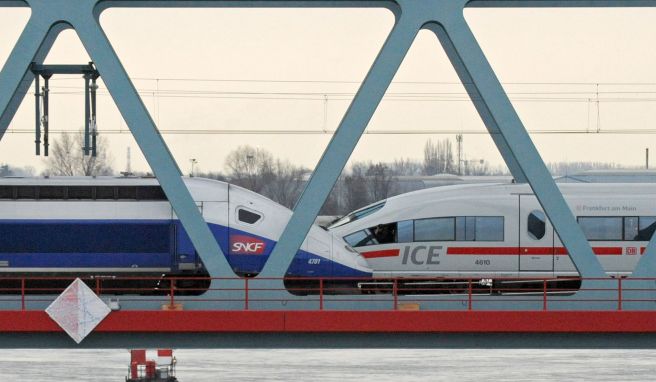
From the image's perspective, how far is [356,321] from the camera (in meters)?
16.6

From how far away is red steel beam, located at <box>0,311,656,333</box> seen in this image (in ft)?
54.1

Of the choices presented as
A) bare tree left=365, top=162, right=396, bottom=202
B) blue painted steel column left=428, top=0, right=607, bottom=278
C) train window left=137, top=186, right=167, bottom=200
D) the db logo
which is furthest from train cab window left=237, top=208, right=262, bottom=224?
bare tree left=365, top=162, right=396, bottom=202

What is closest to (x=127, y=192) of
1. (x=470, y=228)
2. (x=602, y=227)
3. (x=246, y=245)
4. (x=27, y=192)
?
(x=27, y=192)

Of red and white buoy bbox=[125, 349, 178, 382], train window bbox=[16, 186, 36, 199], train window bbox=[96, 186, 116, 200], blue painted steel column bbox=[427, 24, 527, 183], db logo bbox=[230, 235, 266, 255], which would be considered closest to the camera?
blue painted steel column bbox=[427, 24, 527, 183]

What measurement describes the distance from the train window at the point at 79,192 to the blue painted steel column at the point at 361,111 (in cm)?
672

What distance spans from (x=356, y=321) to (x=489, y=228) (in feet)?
26.2

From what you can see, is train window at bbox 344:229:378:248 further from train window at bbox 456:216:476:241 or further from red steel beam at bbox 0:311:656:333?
red steel beam at bbox 0:311:656:333

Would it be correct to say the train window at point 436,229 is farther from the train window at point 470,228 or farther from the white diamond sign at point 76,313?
the white diamond sign at point 76,313

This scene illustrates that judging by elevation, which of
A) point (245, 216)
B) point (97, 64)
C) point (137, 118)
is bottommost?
point (245, 216)

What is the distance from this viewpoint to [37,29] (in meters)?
16.4

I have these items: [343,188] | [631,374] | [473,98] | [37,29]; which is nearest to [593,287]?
[473,98]

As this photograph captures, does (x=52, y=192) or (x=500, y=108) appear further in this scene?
(x=52, y=192)

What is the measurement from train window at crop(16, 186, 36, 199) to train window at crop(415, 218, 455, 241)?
780cm

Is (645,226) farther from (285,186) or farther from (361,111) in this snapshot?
(285,186)
